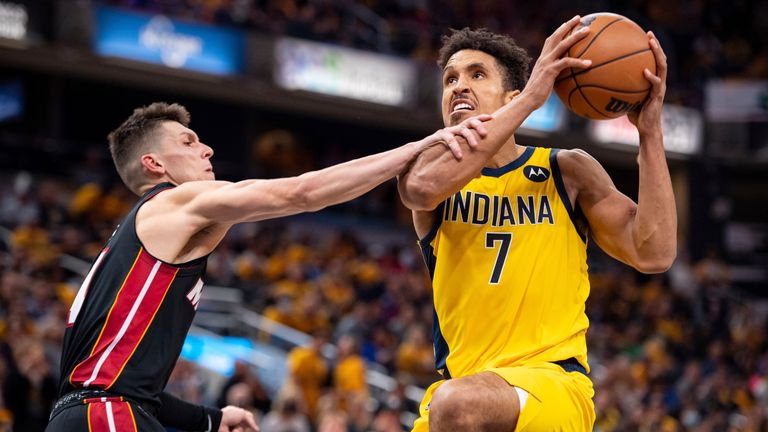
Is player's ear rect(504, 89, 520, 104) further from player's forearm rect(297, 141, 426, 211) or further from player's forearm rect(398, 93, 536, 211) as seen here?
player's forearm rect(297, 141, 426, 211)

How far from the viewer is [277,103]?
64.2 feet

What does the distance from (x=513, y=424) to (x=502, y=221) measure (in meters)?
0.81

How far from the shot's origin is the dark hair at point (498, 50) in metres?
4.32

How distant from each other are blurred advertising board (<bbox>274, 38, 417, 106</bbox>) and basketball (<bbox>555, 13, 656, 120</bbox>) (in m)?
14.1

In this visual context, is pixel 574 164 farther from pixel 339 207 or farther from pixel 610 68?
pixel 339 207

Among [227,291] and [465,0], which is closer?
[227,291]

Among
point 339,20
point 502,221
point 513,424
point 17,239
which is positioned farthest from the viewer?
point 339,20

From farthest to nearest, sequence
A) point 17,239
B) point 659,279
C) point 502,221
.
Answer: point 659,279 < point 17,239 < point 502,221

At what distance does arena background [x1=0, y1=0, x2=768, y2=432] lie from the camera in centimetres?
1155

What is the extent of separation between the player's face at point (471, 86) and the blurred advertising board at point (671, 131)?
16.8m

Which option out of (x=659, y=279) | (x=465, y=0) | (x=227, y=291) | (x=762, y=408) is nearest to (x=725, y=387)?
(x=762, y=408)

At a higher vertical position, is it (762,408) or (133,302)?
(133,302)

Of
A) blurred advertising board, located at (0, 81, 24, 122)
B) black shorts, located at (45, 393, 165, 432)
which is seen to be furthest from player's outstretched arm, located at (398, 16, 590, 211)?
blurred advertising board, located at (0, 81, 24, 122)

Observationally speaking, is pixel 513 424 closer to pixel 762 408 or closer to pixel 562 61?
pixel 562 61
